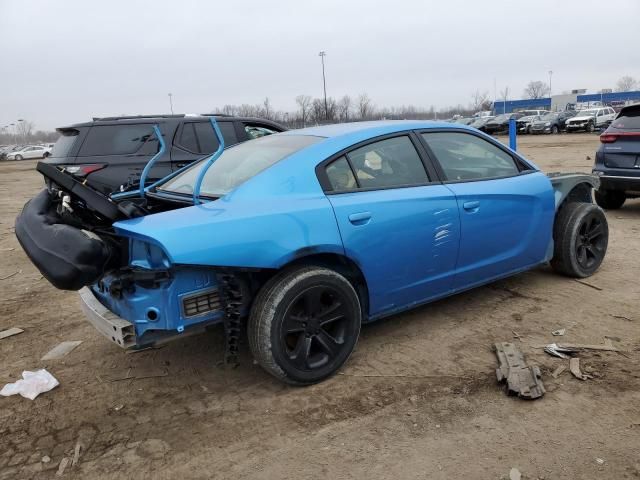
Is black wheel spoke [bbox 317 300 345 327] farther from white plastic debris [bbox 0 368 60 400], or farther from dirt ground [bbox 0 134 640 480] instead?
white plastic debris [bbox 0 368 60 400]

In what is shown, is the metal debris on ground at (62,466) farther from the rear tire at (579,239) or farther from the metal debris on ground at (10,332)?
the rear tire at (579,239)

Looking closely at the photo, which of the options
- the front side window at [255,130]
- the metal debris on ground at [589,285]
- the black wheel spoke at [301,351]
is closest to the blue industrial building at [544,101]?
the front side window at [255,130]

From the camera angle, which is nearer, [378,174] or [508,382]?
[508,382]

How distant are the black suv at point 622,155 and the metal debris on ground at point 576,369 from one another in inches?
190

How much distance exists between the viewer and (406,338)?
3.88 m

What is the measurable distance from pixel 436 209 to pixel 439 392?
4.03 feet

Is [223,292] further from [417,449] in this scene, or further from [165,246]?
[417,449]

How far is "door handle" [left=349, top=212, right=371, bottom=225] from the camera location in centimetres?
330

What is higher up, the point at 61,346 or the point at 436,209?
the point at 436,209

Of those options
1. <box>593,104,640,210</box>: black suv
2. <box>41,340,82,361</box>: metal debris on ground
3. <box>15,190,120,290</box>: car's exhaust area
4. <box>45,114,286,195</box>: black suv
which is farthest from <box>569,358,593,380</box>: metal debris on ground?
<box>45,114,286,195</box>: black suv

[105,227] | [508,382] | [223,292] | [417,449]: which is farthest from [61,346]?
[508,382]

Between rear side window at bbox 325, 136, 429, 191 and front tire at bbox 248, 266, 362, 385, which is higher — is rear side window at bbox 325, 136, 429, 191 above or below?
above

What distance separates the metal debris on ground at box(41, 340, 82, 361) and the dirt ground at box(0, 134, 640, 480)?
76mm

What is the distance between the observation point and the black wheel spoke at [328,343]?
3244 millimetres
